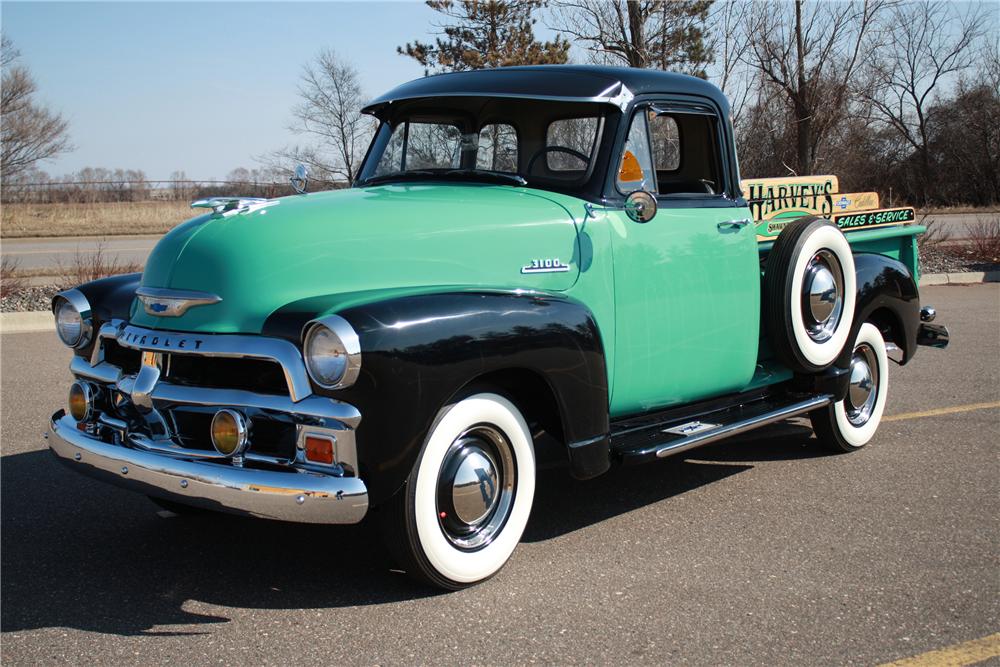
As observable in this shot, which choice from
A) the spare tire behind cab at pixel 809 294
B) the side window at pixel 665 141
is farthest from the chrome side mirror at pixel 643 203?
the spare tire behind cab at pixel 809 294

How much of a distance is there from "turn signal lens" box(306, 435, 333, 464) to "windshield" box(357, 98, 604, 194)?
70.2 inches

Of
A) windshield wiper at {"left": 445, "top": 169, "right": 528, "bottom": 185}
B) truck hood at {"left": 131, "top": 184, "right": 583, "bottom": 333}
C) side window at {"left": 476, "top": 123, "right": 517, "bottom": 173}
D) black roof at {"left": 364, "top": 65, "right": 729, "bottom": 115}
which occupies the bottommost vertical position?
truck hood at {"left": 131, "top": 184, "right": 583, "bottom": 333}

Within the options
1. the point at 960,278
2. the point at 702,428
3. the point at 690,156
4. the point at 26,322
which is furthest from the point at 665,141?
the point at 960,278

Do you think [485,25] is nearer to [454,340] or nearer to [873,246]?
[873,246]

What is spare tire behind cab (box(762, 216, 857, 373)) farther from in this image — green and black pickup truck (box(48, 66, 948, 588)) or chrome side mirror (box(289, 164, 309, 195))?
chrome side mirror (box(289, 164, 309, 195))

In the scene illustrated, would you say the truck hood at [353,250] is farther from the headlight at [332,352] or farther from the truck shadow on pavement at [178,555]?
the truck shadow on pavement at [178,555]

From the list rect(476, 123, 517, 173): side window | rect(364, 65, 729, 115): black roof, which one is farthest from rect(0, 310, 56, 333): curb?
rect(476, 123, 517, 173): side window

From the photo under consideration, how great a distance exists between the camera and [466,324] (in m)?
3.42

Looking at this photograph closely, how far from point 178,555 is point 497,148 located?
2.38 metres

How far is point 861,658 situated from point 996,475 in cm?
250

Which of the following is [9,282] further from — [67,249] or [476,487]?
[476,487]

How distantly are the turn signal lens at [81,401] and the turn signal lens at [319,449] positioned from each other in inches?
45.2

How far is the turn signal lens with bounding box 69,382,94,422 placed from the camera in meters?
3.76

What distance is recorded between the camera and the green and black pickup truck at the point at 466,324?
320cm
